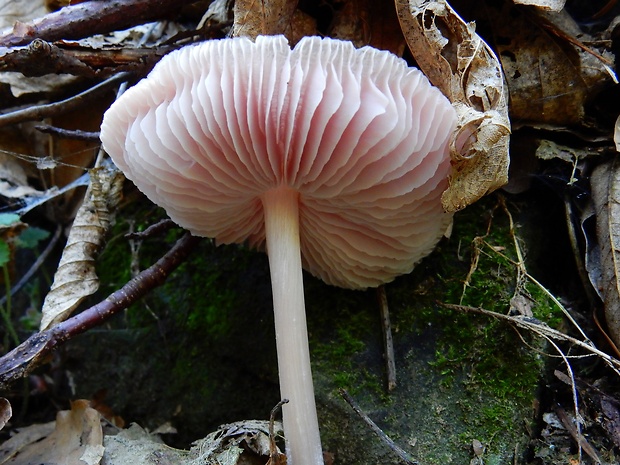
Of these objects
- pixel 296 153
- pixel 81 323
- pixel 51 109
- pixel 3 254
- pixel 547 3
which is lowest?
pixel 81 323

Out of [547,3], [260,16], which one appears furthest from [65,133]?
[547,3]

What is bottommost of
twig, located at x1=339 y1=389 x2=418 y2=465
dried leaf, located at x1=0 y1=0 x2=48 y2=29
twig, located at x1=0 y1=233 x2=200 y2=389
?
twig, located at x1=339 y1=389 x2=418 y2=465

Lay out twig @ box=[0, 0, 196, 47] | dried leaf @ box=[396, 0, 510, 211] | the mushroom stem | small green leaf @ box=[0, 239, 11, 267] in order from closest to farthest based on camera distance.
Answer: dried leaf @ box=[396, 0, 510, 211] → the mushroom stem → twig @ box=[0, 0, 196, 47] → small green leaf @ box=[0, 239, 11, 267]

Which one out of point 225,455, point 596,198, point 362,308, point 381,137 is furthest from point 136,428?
point 596,198

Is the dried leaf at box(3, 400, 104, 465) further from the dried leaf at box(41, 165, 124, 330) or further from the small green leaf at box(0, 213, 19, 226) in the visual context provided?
the small green leaf at box(0, 213, 19, 226)

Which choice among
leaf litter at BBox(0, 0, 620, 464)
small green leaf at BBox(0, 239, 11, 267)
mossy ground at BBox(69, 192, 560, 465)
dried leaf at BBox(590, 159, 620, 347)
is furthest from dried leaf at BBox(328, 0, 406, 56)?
small green leaf at BBox(0, 239, 11, 267)

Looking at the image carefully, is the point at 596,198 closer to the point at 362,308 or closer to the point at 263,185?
the point at 362,308

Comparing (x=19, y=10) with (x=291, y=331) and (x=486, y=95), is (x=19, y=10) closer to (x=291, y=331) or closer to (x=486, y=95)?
(x=291, y=331)

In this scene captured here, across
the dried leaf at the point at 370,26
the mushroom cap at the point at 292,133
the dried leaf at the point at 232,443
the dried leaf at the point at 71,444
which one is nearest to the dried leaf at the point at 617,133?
the mushroom cap at the point at 292,133
